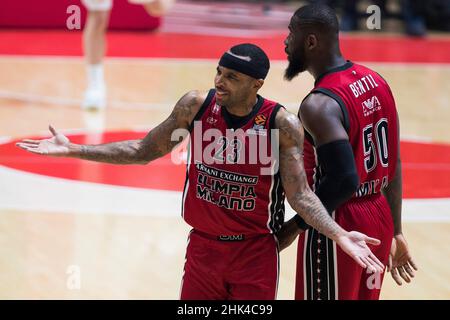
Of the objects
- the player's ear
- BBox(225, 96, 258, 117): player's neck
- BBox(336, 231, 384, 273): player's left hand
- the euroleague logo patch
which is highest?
the player's ear

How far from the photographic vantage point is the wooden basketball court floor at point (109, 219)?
6.00 metres

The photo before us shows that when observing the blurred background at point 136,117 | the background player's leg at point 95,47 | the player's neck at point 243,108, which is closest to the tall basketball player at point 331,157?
the player's neck at point 243,108

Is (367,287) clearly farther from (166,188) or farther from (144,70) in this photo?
(144,70)

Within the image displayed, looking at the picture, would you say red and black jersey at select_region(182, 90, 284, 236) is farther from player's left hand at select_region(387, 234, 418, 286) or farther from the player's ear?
player's left hand at select_region(387, 234, 418, 286)

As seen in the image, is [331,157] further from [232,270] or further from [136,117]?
[136,117]

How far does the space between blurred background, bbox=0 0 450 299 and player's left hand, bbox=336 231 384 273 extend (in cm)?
195

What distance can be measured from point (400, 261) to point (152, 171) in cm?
414

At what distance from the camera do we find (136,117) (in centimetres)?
1060

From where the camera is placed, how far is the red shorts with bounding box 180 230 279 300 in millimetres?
4164

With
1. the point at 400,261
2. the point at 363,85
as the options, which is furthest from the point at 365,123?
the point at 400,261

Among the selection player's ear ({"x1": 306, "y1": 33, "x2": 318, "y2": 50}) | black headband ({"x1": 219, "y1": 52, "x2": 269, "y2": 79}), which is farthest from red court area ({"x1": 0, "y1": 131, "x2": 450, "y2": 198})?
black headband ({"x1": 219, "y1": 52, "x2": 269, "y2": 79})

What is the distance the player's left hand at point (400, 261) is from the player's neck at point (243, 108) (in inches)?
42.4

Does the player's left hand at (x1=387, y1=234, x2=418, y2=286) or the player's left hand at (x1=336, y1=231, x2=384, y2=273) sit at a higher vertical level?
the player's left hand at (x1=336, y1=231, x2=384, y2=273)
